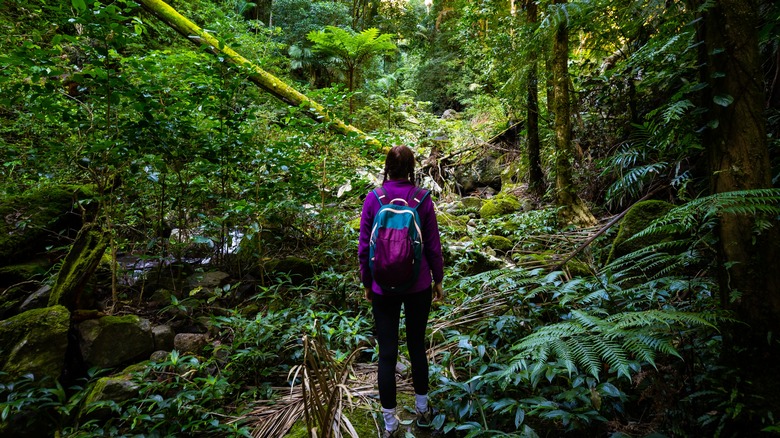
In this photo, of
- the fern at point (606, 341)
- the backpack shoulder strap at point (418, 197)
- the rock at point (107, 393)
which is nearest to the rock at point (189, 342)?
the rock at point (107, 393)

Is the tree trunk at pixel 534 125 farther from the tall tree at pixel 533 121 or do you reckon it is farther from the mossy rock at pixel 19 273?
the mossy rock at pixel 19 273

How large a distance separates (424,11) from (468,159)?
1772cm

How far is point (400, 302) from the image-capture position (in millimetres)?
2215

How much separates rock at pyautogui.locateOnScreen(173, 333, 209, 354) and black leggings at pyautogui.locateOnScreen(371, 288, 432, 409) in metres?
2.09

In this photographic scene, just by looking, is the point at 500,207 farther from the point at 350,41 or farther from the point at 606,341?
the point at 350,41

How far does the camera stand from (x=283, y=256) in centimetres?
507

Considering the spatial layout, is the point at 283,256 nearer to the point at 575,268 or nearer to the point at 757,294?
the point at 575,268

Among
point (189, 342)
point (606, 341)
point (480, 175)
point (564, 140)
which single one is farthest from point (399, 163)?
point (480, 175)

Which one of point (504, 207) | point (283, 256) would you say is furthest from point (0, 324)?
point (504, 207)

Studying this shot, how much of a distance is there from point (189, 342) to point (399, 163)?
276 centimetres

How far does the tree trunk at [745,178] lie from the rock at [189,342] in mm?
3837

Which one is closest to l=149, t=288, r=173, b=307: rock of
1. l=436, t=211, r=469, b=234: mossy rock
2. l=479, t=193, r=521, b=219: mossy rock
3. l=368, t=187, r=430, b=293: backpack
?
l=368, t=187, r=430, b=293: backpack

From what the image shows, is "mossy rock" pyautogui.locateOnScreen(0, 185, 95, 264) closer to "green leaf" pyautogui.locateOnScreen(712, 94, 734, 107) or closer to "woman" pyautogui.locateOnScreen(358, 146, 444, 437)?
"woman" pyautogui.locateOnScreen(358, 146, 444, 437)

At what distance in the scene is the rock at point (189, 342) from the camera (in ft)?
10.9
